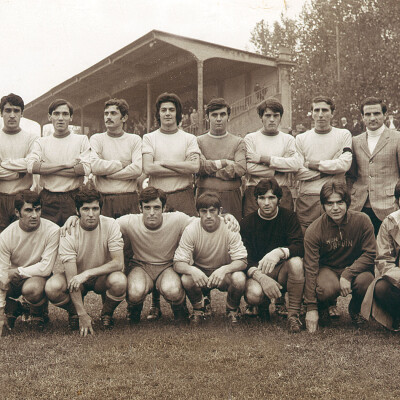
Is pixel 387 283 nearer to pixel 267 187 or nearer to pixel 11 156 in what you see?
pixel 267 187

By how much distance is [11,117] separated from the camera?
6039mm

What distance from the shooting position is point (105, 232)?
209 inches

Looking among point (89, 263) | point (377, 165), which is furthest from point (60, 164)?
point (377, 165)

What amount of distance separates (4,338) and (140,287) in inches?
49.8

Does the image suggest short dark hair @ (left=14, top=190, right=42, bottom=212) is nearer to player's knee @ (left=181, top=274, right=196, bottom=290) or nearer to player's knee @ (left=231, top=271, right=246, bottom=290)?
player's knee @ (left=181, top=274, right=196, bottom=290)

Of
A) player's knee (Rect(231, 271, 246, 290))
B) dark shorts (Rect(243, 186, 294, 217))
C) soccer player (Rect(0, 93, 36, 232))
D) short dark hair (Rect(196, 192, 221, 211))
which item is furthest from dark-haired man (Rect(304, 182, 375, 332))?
soccer player (Rect(0, 93, 36, 232))

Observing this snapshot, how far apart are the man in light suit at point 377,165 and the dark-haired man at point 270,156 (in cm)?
77

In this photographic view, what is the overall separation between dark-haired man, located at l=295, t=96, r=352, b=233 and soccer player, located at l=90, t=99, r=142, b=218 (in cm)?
179

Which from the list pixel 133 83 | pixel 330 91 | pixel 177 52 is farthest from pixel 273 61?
pixel 330 91

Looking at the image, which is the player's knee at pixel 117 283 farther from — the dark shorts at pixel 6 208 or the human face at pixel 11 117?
the human face at pixel 11 117

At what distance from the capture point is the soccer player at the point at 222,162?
598 centimetres

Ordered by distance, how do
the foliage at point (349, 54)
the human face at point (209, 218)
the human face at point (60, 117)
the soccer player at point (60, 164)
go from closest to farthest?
the human face at point (209, 218)
the soccer player at point (60, 164)
the human face at point (60, 117)
the foliage at point (349, 54)

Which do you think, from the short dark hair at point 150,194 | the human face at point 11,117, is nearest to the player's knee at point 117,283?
the short dark hair at point 150,194

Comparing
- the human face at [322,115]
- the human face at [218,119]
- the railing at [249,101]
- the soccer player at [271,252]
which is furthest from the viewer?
the railing at [249,101]
